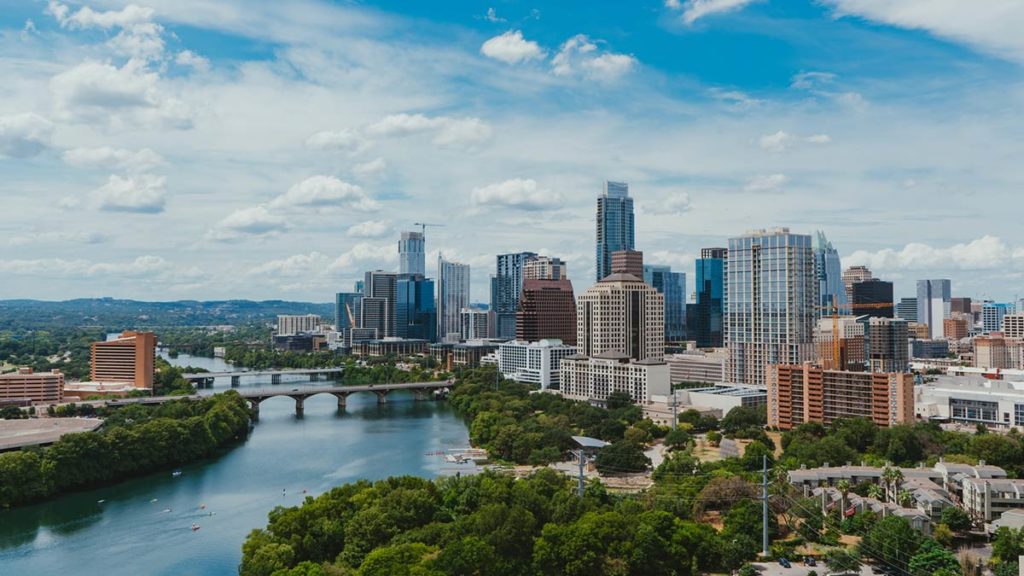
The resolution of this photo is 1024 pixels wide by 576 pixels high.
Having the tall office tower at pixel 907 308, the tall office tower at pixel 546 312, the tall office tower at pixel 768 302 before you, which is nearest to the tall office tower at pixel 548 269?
the tall office tower at pixel 546 312

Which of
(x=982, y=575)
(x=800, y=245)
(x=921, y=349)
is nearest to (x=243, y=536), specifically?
(x=982, y=575)

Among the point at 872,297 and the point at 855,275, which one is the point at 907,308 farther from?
the point at 872,297

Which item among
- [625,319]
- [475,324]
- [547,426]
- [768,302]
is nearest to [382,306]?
[475,324]

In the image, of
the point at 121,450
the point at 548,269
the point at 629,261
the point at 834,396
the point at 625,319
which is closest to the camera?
the point at 121,450

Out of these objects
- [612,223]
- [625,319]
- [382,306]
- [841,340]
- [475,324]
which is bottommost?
[841,340]

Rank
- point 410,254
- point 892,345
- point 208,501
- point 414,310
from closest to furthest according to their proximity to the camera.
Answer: point 208,501 → point 892,345 → point 414,310 → point 410,254

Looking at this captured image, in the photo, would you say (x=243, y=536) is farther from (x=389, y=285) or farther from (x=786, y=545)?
(x=389, y=285)

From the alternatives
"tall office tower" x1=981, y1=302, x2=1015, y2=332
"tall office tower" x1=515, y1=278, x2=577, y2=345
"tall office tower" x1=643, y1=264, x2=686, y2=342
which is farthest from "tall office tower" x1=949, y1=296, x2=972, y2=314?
"tall office tower" x1=515, y1=278, x2=577, y2=345
